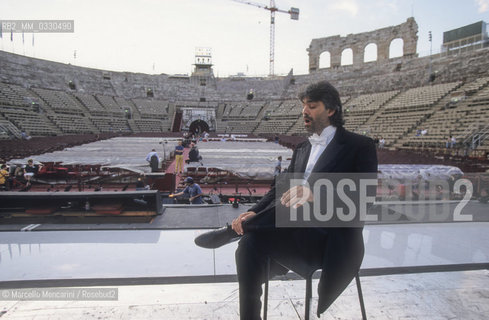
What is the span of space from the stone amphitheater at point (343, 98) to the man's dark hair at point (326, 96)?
17564 millimetres

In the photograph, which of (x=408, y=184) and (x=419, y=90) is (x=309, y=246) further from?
(x=419, y=90)

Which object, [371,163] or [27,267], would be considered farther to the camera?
[27,267]

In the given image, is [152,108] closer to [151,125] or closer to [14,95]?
[151,125]

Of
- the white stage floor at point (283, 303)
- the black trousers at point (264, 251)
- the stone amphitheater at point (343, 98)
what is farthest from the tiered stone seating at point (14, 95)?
the black trousers at point (264, 251)

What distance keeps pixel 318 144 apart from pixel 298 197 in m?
0.48

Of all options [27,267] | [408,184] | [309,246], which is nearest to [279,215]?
[309,246]

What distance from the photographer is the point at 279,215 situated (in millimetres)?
1724

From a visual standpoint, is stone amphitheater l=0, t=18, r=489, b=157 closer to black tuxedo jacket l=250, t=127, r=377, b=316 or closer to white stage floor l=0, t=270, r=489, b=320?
white stage floor l=0, t=270, r=489, b=320

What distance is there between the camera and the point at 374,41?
43656 mm

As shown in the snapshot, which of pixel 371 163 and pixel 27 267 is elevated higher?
pixel 371 163

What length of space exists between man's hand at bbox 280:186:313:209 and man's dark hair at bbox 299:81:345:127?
562mm

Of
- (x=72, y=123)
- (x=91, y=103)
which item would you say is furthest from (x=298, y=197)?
(x=91, y=103)

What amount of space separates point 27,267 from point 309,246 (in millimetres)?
3011

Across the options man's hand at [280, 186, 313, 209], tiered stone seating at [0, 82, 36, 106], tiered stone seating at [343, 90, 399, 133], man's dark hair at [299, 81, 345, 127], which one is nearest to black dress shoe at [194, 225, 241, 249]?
man's hand at [280, 186, 313, 209]
